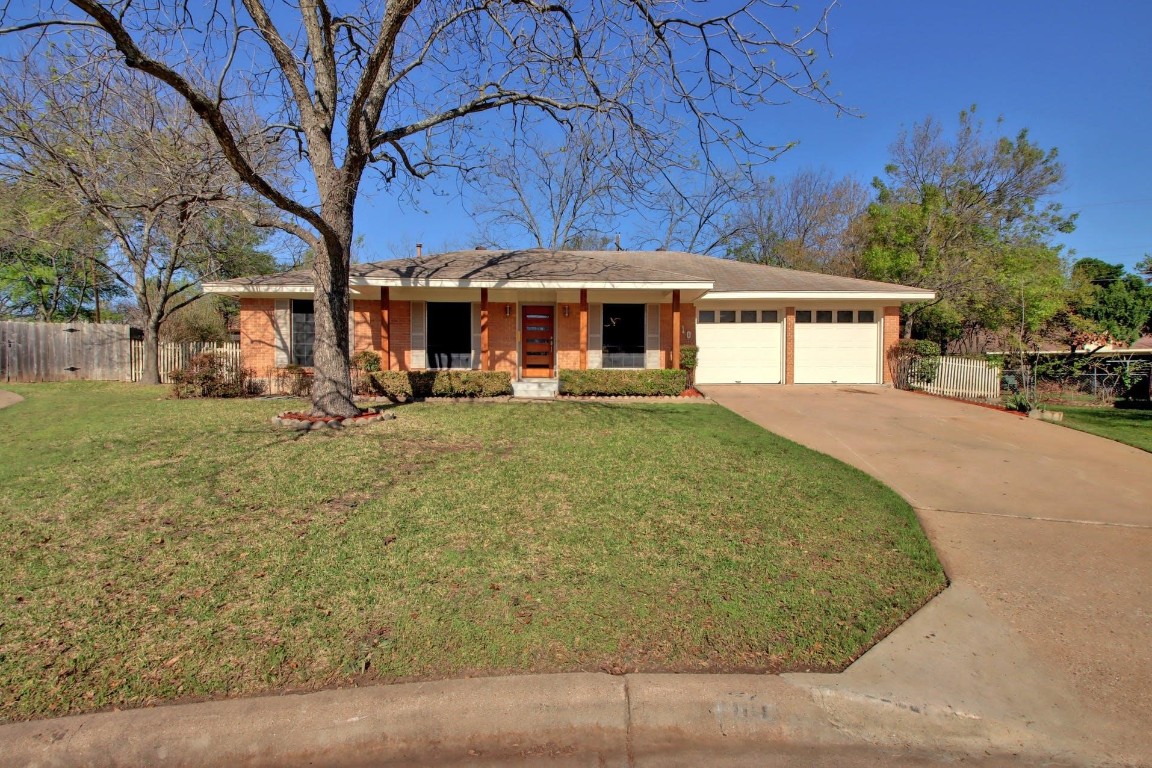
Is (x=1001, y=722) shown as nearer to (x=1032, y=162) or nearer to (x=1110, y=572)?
(x=1110, y=572)

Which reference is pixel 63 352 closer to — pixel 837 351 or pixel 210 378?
pixel 210 378

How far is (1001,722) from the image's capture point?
2566 mm

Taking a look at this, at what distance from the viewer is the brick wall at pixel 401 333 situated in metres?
15.2

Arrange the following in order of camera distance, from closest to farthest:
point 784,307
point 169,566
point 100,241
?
point 169,566
point 784,307
point 100,241

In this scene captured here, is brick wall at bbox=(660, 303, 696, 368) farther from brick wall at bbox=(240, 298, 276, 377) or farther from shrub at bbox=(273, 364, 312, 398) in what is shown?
brick wall at bbox=(240, 298, 276, 377)

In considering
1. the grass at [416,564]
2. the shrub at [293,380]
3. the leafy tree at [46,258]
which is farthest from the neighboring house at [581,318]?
the grass at [416,564]

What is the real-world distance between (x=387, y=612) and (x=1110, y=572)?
505 cm

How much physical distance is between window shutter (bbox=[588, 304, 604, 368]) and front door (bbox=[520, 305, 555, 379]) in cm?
106

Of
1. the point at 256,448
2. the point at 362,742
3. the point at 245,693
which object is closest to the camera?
the point at 362,742

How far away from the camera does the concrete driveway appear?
2.87 meters

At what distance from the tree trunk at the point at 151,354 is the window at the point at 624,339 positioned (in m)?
13.1

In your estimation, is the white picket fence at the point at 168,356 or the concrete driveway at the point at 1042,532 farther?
the white picket fence at the point at 168,356

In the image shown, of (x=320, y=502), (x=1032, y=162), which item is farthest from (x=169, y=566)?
(x=1032, y=162)

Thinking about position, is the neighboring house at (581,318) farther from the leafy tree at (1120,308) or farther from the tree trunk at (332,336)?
the leafy tree at (1120,308)
